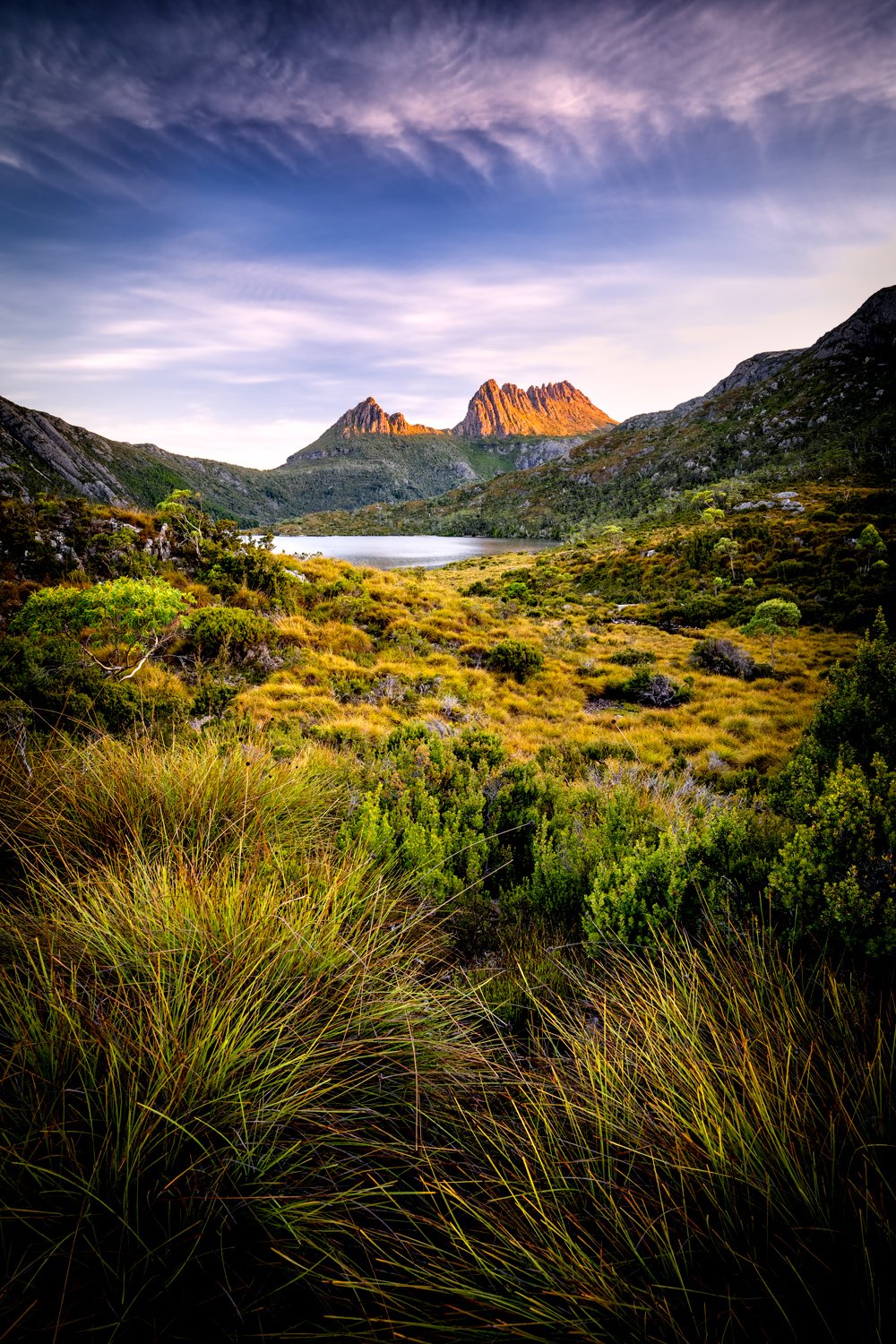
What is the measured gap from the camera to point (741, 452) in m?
95.1

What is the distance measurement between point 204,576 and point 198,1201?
14264 millimetres

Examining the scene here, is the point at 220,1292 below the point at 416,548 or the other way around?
below

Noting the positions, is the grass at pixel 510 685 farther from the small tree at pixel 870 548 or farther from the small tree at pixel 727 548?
the small tree at pixel 727 548

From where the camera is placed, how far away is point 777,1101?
1.38 metres

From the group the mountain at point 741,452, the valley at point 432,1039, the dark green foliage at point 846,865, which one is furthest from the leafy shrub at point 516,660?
the mountain at point 741,452

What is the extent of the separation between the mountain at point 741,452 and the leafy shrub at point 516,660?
1514 inches

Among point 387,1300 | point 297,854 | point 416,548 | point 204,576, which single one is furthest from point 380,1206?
point 416,548

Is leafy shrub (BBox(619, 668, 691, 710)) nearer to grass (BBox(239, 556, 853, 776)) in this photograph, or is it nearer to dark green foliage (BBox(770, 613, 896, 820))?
grass (BBox(239, 556, 853, 776))

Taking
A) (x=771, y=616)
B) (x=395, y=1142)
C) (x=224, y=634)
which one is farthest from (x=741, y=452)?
(x=395, y=1142)

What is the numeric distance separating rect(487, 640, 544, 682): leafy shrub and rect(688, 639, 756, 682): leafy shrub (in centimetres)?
530

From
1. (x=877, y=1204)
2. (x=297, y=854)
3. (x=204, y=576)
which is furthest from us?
(x=204, y=576)

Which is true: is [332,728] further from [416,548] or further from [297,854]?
[416,548]

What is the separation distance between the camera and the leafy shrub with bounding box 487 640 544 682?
1324cm

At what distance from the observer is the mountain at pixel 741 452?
68688 millimetres
